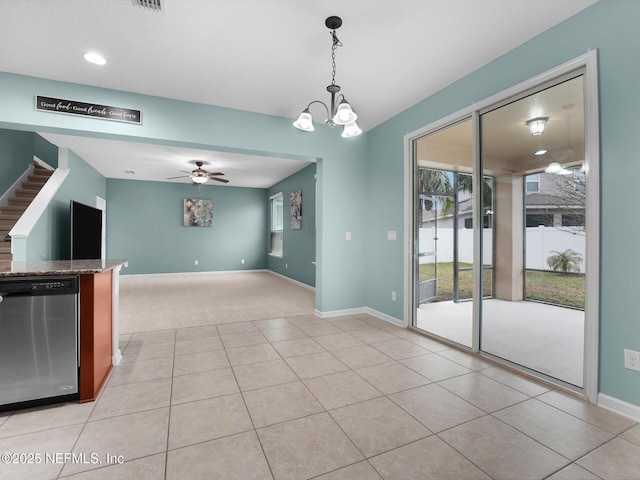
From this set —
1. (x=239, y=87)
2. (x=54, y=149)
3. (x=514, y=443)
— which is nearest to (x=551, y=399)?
(x=514, y=443)

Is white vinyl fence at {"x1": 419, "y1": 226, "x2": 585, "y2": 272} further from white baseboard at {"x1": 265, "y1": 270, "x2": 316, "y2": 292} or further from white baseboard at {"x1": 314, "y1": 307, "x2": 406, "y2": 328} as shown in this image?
white baseboard at {"x1": 265, "y1": 270, "x2": 316, "y2": 292}

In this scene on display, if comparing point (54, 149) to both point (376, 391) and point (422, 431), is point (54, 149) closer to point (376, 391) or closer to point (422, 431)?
point (376, 391)

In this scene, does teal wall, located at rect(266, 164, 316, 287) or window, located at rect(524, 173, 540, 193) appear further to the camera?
teal wall, located at rect(266, 164, 316, 287)

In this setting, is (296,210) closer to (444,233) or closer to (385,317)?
(444,233)

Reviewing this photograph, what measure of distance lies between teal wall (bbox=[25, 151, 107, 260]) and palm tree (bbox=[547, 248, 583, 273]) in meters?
6.04

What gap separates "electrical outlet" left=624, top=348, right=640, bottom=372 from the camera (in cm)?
186

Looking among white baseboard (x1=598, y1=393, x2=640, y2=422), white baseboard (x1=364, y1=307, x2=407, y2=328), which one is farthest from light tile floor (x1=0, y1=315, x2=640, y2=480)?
white baseboard (x1=364, y1=307, x2=407, y2=328)

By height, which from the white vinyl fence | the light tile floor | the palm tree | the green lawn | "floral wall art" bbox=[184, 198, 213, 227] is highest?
"floral wall art" bbox=[184, 198, 213, 227]

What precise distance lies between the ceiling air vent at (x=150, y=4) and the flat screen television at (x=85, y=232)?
14.3 feet

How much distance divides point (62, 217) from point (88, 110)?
324cm

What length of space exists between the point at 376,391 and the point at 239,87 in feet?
10.2

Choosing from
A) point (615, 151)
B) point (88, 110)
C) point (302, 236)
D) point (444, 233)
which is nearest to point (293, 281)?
point (302, 236)

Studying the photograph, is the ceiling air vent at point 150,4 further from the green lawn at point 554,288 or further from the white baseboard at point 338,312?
the white baseboard at point 338,312

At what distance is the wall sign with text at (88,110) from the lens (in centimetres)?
299
